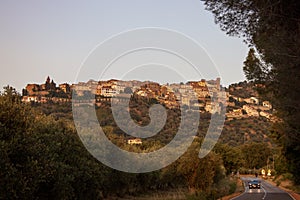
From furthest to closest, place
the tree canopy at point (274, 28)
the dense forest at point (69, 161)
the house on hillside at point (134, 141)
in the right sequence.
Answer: the house on hillside at point (134, 141) → the dense forest at point (69, 161) → the tree canopy at point (274, 28)

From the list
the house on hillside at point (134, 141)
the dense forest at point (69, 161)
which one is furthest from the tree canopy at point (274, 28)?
the house on hillside at point (134, 141)

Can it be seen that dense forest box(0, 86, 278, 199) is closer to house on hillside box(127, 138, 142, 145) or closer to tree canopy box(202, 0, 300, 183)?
house on hillside box(127, 138, 142, 145)

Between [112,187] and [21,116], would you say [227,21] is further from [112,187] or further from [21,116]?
[112,187]

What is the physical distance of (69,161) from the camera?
86.8 ft

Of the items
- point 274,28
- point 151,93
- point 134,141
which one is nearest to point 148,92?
point 151,93

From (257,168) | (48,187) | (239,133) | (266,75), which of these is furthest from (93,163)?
(257,168)

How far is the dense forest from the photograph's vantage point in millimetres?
16641

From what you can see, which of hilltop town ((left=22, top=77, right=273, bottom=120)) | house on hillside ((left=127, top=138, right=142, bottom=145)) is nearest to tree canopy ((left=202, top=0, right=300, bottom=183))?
hilltop town ((left=22, top=77, right=273, bottom=120))

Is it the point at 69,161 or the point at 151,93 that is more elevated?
the point at 151,93

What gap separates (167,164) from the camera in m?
45.0

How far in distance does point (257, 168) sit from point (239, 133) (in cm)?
5327

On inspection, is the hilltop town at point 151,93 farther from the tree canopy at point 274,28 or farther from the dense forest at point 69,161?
the tree canopy at point 274,28

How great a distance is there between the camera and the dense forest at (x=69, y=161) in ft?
54.6

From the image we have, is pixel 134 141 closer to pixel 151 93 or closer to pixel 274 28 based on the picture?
pixel 151 93
